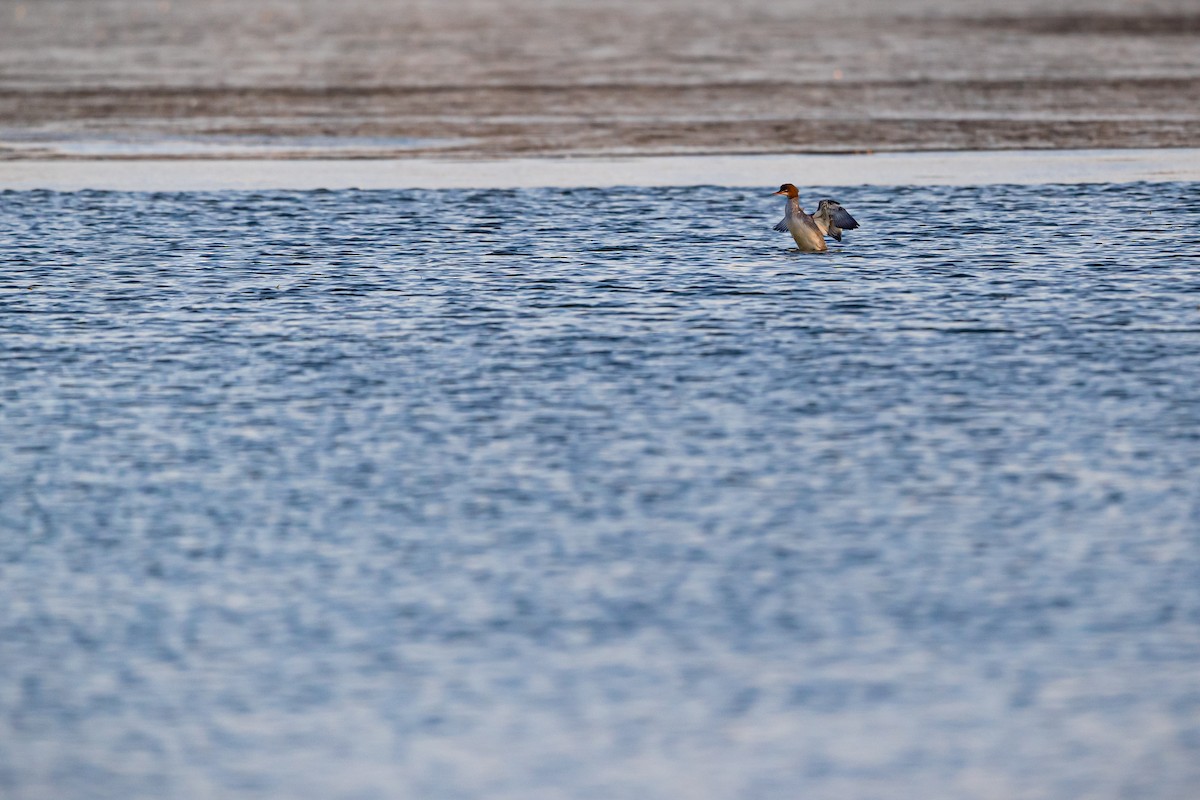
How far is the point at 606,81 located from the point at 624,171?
868 centimetres

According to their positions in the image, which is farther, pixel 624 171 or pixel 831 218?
pixel 624 171

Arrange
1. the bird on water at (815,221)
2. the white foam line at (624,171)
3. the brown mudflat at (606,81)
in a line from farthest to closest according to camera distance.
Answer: the brown mudflat at (606,81)
the white foam line at (624,171)
the bird on water at (815,221)

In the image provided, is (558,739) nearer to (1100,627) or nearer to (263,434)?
(1100,627)

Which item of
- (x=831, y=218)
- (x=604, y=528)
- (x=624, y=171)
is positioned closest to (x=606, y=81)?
(x=624, y=171)

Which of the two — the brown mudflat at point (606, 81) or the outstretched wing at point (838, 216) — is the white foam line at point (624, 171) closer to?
the brown mudflat at point (606, 81)

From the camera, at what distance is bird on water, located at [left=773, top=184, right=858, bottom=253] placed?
14227 millimetres

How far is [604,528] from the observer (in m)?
7.82

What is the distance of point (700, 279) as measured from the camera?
13398mm

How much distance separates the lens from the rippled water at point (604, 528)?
228 inches

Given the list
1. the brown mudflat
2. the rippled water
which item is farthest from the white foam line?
the rippled water

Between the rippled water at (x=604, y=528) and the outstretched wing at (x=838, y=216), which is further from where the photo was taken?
the outstretched wing at (x=838, y=216)

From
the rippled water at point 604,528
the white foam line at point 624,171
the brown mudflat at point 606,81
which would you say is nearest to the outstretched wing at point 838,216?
the rippled water at point 604,528

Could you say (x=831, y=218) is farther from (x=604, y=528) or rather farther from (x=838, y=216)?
(x=604, y=528)

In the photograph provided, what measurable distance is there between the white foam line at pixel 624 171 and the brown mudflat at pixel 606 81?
2.50 ft
